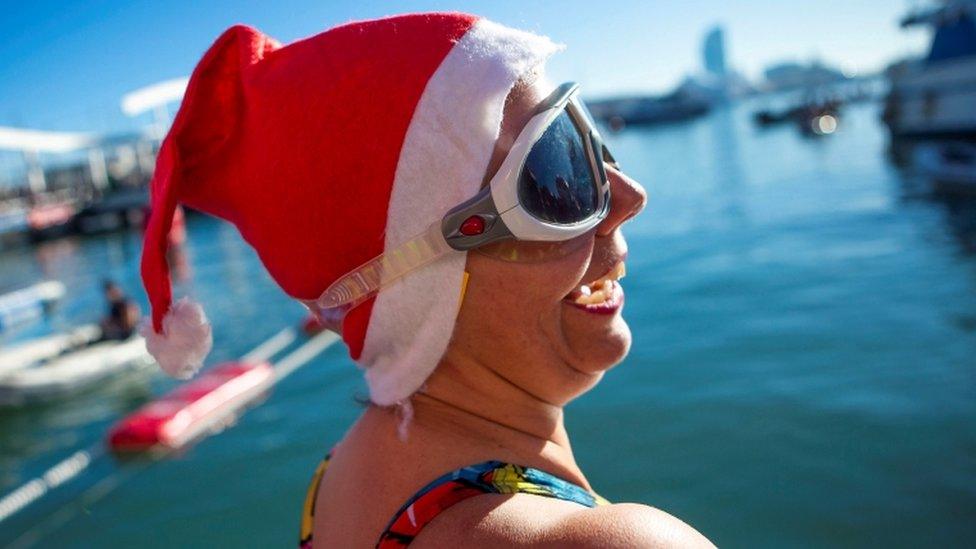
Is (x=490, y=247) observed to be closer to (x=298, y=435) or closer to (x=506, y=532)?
(x=506, y=532)

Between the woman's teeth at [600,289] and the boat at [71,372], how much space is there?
1061 cm

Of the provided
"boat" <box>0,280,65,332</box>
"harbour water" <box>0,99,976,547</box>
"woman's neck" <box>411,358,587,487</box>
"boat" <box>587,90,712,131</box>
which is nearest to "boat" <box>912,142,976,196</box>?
"harbour water" <box>0,99,976,547</box>

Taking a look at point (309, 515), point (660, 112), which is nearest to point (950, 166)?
point (309, 515)

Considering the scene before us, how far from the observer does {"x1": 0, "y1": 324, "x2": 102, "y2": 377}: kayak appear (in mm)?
11617

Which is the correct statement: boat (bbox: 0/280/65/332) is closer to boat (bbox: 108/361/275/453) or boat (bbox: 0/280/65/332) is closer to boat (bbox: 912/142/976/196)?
boat (bbox: 108/361/275/453)

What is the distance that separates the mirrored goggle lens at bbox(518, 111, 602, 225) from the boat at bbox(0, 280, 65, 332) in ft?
62.9

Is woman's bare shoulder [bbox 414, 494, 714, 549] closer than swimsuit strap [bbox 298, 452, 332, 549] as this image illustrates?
Yes

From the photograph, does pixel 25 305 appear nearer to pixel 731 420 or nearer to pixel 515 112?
pixel 731 420

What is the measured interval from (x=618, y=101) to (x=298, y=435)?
436ft

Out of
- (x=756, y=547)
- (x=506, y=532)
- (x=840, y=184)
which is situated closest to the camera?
(x=506, y=532)

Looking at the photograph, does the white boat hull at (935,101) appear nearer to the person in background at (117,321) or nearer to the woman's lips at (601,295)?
the person in background at (117,321)

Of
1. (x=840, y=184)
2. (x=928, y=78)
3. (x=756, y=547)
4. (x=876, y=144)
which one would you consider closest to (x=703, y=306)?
(x=756, y=547)

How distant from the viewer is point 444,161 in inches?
48.3

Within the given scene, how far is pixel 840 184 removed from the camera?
23031 mm
